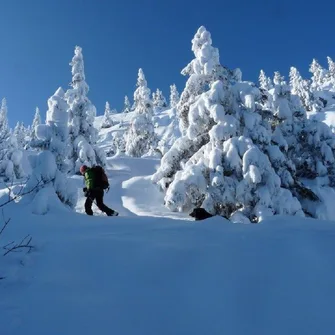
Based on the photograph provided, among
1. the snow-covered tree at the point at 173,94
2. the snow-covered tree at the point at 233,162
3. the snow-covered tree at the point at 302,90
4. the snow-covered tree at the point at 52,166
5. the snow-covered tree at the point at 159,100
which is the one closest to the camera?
the snow-covered tree at the point at 52,166

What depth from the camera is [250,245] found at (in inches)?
214

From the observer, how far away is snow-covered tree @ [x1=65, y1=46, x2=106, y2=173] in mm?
25688

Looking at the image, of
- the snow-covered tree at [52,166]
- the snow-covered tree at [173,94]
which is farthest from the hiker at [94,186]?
the snow-covered tree at [173,94]

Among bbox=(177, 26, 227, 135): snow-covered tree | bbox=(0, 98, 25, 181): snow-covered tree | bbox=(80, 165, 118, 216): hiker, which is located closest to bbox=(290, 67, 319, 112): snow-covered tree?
bbox=(0, 98, 25, 181): snow-covered tree

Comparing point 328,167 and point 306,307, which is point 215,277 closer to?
point 306,307

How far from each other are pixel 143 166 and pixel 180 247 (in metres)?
23.5

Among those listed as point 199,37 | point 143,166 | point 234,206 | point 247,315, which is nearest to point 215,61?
point 199,37

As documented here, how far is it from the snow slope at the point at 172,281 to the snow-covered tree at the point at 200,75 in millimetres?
11204

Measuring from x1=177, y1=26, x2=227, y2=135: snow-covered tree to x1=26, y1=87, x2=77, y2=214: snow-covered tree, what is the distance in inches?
223

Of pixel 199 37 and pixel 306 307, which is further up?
pixel 199 37

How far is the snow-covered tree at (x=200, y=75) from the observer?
16.9m

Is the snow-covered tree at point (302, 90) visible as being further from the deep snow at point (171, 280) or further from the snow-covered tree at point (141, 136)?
the deep snow at point (171, 280)

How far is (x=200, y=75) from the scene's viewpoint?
17109 mm

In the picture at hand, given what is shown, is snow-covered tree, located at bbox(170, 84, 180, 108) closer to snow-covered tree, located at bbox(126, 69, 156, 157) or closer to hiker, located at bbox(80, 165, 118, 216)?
snow-covered tree, located at bbox(126, 69, 156, 157)
